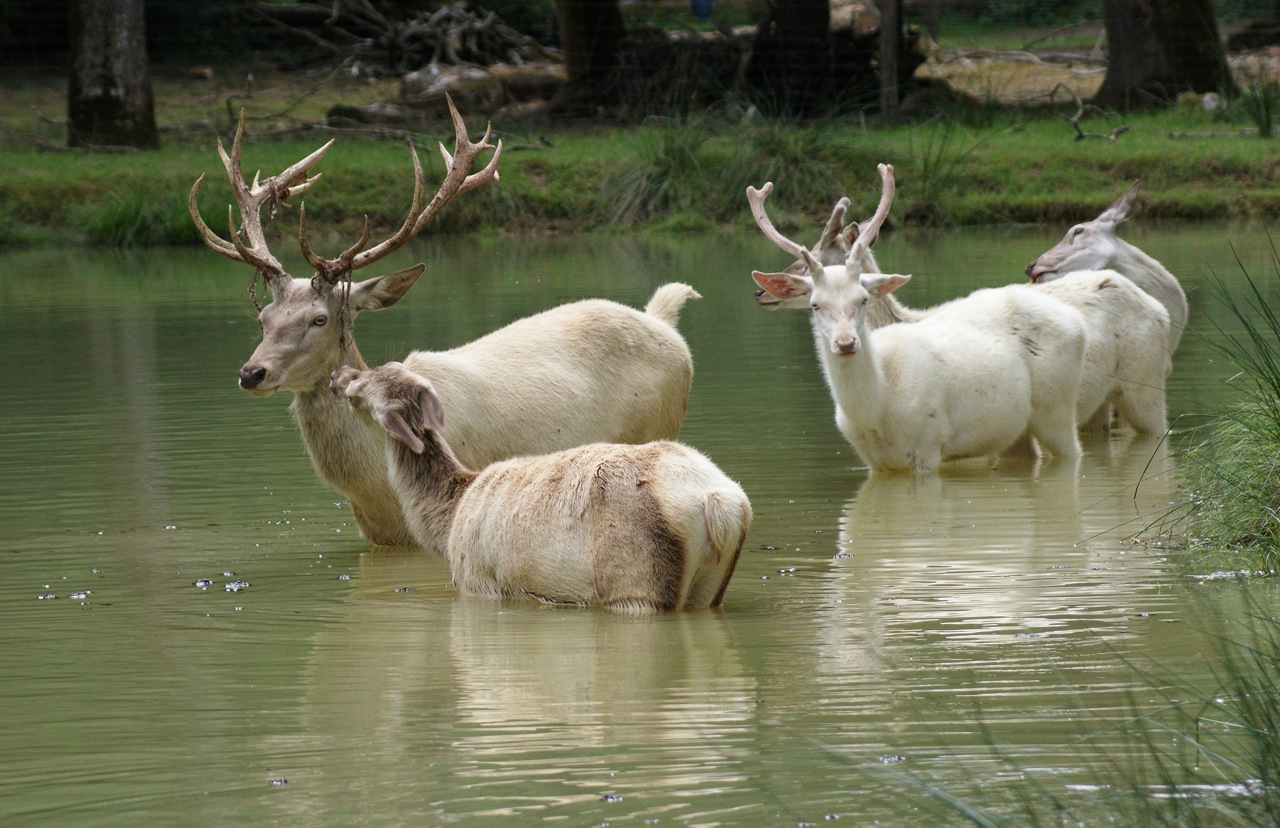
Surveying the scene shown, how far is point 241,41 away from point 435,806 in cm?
3000

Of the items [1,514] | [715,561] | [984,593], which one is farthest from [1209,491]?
[1,514]

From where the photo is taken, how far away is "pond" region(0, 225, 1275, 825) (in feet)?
15.3

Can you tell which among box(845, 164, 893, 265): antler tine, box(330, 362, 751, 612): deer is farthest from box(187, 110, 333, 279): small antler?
box(845, 164, 893, 265): antler tine

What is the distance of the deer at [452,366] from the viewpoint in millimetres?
8414

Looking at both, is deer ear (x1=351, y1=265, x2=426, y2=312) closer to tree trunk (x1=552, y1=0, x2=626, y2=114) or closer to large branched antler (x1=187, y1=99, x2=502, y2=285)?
large branched antler (x1=187, y1=99, x2=502, y2=285)

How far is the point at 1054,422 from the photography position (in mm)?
10289

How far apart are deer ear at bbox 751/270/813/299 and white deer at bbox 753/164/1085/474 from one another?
15mm

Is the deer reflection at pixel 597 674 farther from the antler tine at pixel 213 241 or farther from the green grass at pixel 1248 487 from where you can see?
the antler tine at pixel 213 241

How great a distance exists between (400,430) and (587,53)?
2129 centimetres

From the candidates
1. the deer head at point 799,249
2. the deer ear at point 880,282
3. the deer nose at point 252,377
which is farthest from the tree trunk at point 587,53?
the deer nose at point 252,377

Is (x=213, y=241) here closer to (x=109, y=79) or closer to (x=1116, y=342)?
(x=1116, y=342)

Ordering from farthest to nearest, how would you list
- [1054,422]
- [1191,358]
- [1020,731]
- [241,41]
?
1. [241,41]
2. [1191,358]
3. [1054,422]
4. [1020,731]

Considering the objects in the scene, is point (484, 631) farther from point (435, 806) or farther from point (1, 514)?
point (1, 514)

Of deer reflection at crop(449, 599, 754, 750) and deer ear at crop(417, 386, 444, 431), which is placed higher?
deer ear at crop(417, 386, 444, 431)
